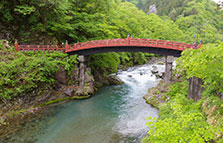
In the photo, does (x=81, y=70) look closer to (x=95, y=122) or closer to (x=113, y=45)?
(x=113, y=45)

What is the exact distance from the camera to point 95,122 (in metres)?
15.7

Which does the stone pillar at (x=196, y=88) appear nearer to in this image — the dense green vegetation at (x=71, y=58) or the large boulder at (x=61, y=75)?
the dense green vegetation at (x=71, y=58)

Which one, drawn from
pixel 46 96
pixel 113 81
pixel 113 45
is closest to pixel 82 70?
pixel 113 45

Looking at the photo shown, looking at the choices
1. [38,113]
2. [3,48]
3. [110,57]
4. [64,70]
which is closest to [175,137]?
[38,113]

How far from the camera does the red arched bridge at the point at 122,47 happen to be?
20484 mm

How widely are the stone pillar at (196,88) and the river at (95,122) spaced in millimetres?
4308

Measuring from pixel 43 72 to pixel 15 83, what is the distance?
3.19 metres

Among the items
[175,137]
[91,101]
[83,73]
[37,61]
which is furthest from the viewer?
[83,73]

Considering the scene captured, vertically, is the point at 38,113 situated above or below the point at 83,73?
below

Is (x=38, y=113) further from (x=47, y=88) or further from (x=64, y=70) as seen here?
(x=64, y=70)

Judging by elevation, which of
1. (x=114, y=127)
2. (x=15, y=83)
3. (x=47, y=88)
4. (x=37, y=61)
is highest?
(x=37, y=61)

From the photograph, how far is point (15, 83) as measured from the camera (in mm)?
16641

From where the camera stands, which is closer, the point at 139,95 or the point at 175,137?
the point at 175,137

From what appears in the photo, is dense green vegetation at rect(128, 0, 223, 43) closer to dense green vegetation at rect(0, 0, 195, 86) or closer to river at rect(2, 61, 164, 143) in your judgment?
dense green vegetation at rect(0, 0, 195, 86)
